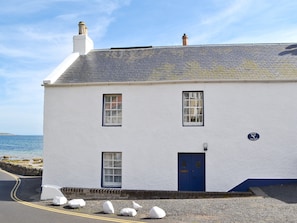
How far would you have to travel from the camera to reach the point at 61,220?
9750mm

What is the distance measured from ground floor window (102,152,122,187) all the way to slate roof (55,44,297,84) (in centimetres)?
369

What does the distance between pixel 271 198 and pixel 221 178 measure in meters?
2.96

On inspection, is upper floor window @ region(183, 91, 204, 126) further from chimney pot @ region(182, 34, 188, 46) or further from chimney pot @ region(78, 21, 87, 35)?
chimney pot @ region(78, 21, 87, 35)

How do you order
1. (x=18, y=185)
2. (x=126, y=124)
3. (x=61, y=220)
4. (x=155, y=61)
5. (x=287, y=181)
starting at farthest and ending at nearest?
(x=18, y=185)
(x=155, y=61)
(x=126, y=124)
(x=287, y=181)
(x=61, y=220)

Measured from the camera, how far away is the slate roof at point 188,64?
1541 cm

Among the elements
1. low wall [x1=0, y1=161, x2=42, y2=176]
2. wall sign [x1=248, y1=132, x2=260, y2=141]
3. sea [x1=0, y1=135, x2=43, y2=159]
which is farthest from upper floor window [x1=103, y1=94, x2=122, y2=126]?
sea [x1=0, y1=135, x2=43, y2=159]

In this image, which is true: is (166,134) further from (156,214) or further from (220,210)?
(156,214)

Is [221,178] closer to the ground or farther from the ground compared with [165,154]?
closer to the ground

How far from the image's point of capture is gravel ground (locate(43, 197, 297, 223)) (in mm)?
9336

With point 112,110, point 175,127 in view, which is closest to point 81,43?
point 112,110

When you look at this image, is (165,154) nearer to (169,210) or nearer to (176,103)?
(176,103)

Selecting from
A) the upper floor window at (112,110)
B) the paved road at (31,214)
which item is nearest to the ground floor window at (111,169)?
the upper floor window at (112,110)

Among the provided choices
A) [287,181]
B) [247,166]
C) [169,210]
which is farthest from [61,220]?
[287,181]

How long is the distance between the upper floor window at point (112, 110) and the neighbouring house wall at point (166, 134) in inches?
12.6
